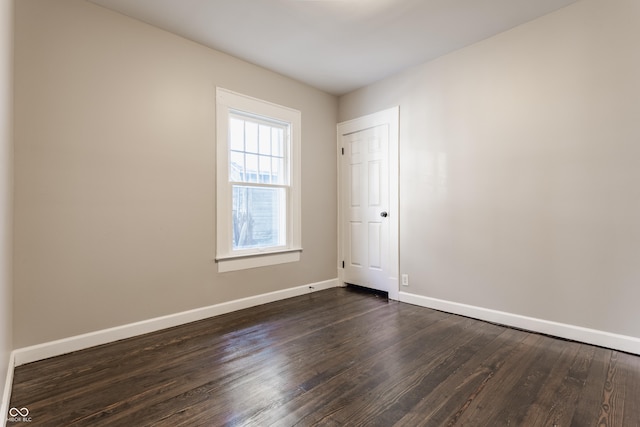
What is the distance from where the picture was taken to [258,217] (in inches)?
140

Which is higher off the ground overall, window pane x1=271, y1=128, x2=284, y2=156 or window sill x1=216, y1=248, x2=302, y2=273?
window pane x1=271, y1=128, x2=284, y2=156

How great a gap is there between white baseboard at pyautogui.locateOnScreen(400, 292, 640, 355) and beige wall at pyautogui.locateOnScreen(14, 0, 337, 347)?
2093mm

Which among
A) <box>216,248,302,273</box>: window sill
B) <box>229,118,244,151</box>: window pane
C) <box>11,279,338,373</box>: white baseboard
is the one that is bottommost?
<box>11,279,338,373</box>: white baseboard

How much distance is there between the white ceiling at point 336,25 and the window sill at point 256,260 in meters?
2.18

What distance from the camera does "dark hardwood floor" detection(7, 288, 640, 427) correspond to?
60.3 inches

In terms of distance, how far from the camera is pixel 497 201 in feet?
9.37

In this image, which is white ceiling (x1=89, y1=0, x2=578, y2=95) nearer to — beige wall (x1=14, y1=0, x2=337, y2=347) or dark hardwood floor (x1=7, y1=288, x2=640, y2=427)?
beige wall (x1=14, y1=0, x2=337, y2=347)

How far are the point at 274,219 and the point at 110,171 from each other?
5.80ft

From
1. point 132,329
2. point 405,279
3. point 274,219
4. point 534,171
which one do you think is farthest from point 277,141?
point 534,171

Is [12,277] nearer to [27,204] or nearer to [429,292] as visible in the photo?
[27,204]

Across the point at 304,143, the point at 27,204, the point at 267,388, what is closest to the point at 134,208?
the point at 27,204

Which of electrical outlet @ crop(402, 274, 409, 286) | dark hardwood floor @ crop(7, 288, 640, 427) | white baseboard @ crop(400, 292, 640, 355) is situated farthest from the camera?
electrical outlet @ crop(402, 274, 409, 286)

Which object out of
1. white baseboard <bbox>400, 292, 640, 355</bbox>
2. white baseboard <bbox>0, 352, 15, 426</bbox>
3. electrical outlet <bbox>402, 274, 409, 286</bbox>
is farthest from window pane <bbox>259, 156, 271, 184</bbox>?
white baseboard <bbox>0, 352, 15, 426</bbox>

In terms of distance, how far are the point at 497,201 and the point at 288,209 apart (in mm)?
2294
